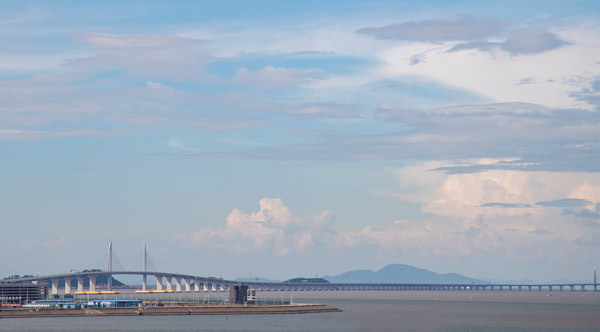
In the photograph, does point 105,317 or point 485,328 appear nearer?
point 485,328

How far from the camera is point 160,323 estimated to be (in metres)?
140

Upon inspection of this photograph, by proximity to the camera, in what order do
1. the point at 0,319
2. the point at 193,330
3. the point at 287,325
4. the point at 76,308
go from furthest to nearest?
the point at 76,308 → the point at 0,319 → the point at 287,325 → the point at 193,330

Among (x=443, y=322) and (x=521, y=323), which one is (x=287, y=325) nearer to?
(x=443, y=322)

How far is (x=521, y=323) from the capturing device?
152m

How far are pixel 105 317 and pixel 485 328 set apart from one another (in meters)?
70.5

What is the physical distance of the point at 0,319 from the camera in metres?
148

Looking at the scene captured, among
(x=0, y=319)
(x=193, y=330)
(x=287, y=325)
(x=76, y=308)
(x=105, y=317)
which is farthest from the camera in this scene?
(x=76, y=308)

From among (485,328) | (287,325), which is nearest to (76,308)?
(287,325)

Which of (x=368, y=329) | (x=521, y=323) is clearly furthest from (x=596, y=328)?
(x=368, y=329)

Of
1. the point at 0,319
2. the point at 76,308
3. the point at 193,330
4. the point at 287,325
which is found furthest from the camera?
the point at 76,308

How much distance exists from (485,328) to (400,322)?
18554 mm

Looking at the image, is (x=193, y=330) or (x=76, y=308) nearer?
(x=193, y=330)

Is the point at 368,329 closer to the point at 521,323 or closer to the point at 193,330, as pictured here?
the point at 193,330

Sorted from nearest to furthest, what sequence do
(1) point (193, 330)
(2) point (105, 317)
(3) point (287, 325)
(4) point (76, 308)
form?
(1) point (193, 330) < (3) point (287, 325) < (2) point (105, 317) < (4) point (76, 308)
